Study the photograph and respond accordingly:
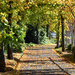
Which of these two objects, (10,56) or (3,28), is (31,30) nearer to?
(10,56)

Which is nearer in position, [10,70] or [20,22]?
[10,70]

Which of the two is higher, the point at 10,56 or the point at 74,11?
the point at 74,11

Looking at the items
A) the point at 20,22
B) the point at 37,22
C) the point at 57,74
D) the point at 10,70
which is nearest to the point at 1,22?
the point at 57,74

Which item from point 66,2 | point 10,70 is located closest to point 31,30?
point 66,2

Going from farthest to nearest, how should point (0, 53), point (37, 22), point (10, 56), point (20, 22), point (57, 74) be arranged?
point (37, 22) → point (20, 22) → point (10, 56) → point (0, 53) → point (57, 74)

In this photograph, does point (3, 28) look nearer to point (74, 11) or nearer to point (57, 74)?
point (57, 74)

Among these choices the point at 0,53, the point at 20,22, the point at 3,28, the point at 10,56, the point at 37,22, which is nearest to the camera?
the point at 3,28

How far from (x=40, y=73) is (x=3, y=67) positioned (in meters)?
2.59

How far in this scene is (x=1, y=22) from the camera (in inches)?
244

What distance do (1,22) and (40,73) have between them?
6.76 meters

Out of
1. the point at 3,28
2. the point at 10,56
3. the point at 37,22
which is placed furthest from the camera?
the point at 37,22

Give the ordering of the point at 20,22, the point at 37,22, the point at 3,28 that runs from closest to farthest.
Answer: the point at 3,28 → the point at 20,22 → the point at 37,22

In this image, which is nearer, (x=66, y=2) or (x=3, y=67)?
(x=3, y=67)

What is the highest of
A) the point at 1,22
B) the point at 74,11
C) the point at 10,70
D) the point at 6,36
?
the point at 74,11
